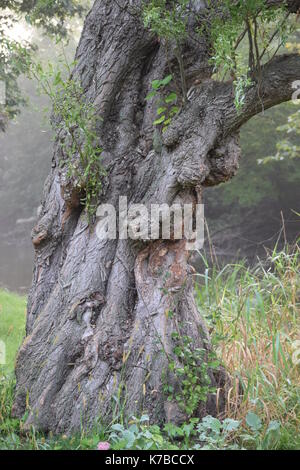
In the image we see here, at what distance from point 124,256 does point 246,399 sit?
1.23 m

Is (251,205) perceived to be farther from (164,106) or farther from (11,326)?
(164,106)

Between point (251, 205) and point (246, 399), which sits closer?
point (246, 399)

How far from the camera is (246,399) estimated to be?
10.7 feet

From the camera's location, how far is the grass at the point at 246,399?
2814mm

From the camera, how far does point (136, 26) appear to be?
353 centimetres

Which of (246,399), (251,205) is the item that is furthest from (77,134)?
(251,205)

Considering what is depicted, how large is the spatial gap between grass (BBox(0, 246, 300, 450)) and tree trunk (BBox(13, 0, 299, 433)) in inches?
5.4

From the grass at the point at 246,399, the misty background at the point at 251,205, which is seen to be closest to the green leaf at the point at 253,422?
the grass at the point at 246,399

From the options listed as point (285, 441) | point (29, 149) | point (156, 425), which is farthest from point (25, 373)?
point (29, 149)

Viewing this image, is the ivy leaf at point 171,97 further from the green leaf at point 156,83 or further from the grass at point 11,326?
the grass at point 11,326

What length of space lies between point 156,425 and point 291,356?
126 centimetres

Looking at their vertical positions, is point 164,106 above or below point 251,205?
below

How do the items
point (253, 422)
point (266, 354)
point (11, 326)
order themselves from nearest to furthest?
point (253, 422) → point (266, 354) → point (11, 326)
